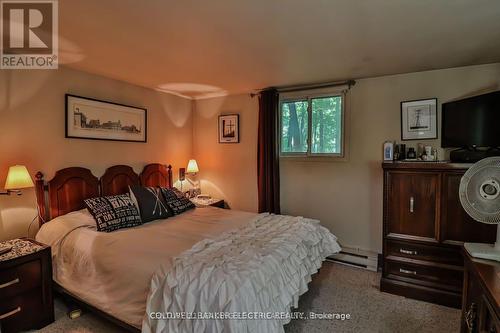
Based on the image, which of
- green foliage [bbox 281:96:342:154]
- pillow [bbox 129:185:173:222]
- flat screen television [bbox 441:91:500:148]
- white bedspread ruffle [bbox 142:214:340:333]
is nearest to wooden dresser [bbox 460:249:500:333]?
white bedspread ruffle [bbox 142:214:340:333]

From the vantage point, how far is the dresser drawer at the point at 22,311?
199cm

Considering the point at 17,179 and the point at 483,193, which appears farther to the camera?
the point at 17,179

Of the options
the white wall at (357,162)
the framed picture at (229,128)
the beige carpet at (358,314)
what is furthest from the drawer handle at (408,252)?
the framed picture at (229,128)

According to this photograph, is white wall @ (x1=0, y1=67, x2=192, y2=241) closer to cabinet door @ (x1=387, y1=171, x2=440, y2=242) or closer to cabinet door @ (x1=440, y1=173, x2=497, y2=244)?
cabinet door @ (x1=387, y1=171, x2=440, y2=242)

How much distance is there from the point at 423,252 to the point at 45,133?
4.11 meters

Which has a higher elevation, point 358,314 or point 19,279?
point 19,279

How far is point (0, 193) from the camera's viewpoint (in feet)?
7.95

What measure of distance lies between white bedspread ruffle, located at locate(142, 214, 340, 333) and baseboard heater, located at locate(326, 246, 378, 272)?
59.7 inches

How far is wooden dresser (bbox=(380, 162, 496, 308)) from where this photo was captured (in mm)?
→ 2490

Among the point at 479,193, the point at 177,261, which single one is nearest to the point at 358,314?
the point at 479,193

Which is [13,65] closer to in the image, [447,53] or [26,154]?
[26,154]

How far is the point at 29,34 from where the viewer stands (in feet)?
7.08

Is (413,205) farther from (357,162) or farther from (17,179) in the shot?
(17,179)

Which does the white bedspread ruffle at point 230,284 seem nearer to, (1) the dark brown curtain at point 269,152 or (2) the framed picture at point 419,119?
(1) the dark brown curtain at point 269,152
